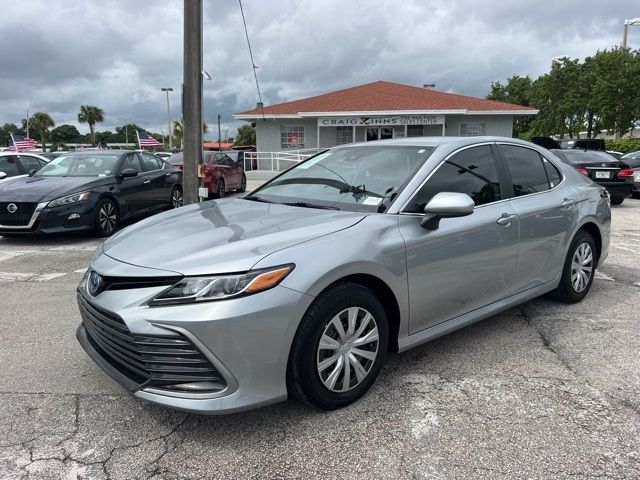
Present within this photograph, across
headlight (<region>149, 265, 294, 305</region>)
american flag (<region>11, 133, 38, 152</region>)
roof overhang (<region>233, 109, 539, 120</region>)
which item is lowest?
headlight (<region>149, 265, 294, 305</region>)

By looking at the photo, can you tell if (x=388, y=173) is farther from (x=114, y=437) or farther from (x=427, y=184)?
(x=114, y=437)

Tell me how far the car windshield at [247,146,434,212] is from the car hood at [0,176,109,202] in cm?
511

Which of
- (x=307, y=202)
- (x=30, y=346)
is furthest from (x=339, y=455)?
(x=30, y=346)

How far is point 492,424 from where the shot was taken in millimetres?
2855

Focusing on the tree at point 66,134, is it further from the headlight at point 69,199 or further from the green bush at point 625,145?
the headlight at point 69,199

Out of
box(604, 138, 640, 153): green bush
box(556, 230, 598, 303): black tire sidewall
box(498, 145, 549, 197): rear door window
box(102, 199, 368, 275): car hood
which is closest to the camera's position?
box(102, 199, 368, 275): car hood

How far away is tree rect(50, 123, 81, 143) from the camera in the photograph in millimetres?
95800

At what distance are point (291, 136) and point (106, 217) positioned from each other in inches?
757

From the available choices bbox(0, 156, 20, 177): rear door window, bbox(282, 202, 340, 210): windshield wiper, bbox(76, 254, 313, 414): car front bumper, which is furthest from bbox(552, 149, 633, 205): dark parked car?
bbox(0, 156, 20, 177): rear door window

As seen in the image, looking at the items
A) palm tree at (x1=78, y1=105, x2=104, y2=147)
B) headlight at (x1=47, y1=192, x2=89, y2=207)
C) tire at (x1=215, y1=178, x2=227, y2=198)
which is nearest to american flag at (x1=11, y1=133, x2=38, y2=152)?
tire at (x1=215, y1=178, x2=227, y2=198)

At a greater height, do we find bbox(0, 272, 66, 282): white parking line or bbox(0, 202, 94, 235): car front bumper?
bbox(0, 202, 94, 235): car front bumper

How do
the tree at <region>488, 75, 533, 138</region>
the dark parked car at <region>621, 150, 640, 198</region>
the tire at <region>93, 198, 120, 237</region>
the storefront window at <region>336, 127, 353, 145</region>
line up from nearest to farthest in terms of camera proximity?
the tire at <region>93, 198, 120, 237</region>, the dark parked car at <region>621, 150, 640, 198</region>, the storefront window at <region>336, 127, 353, 145</region>, the tree at <region>488, 75, 533, 138</region>

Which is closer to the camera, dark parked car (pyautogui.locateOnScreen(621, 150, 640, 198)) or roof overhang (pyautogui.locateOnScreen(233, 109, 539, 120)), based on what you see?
dark parked car (pyautogui.locateOnScreen(621, 150, 640, 198))

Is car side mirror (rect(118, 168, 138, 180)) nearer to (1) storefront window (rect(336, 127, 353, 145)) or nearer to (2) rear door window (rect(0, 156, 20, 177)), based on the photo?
(2) rear door window (rect(0, 156, 20, 177))
